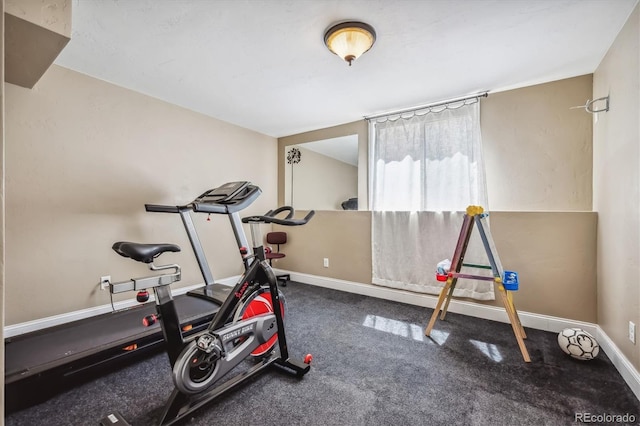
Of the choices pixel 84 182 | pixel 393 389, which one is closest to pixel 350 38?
pixel 393 389

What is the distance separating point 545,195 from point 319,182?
3.14 meters

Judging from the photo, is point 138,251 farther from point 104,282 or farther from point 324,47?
point 324,47

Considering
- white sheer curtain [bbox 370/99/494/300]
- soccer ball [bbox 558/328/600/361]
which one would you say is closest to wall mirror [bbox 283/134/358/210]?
white sheer curtain [bbox 370/99/494/300]

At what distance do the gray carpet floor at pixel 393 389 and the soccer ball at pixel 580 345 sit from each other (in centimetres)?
8

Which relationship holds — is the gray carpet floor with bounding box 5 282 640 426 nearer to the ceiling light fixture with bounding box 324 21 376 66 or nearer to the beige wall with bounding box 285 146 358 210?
the ceiling light fixture with bounding box 324 21 376 66

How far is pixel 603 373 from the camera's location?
193 cm

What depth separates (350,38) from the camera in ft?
6.42

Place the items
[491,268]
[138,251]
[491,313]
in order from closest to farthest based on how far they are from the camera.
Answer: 1. [138,251]
2. [491,268]
3. [491,313]

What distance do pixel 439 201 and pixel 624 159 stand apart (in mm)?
1480

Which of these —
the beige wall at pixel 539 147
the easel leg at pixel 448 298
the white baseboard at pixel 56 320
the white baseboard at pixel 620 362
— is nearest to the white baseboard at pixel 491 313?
the white baseboard at pixel 620 362

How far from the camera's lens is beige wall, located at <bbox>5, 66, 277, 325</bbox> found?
2.33m

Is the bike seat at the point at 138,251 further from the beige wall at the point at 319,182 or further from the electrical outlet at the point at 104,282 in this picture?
the beige wall at the point at 319,182

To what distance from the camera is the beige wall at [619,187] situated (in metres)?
1.76

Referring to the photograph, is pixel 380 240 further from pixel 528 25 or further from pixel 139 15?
pixel 139 15
